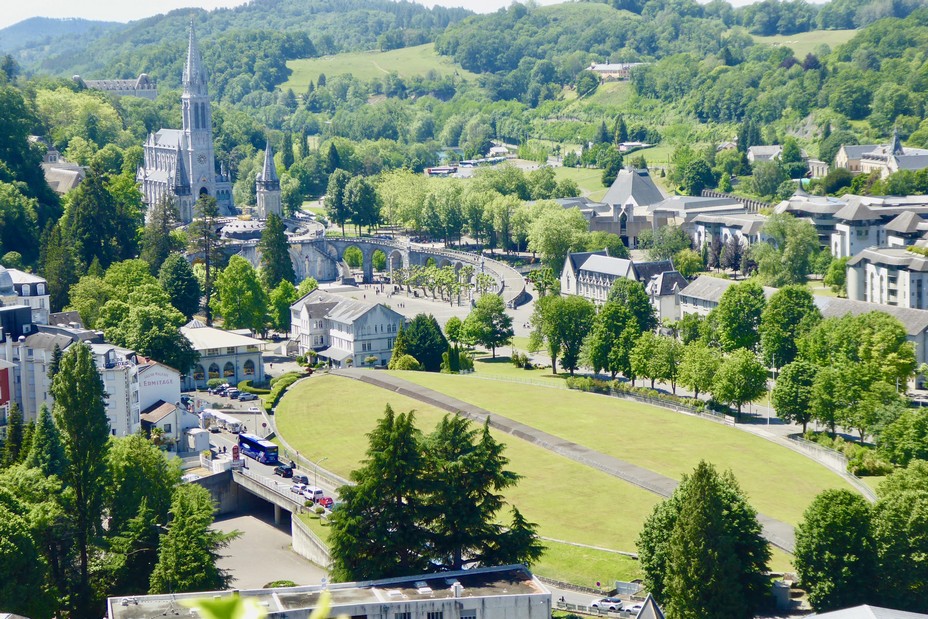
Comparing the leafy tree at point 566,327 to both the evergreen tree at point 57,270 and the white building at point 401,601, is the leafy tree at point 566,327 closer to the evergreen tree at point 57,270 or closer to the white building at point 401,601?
the evergreen tree at point 57,270

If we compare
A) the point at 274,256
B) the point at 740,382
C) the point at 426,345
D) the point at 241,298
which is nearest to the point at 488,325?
the point at 426,345

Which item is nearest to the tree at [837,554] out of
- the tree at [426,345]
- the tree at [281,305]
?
the tree at [426,345]

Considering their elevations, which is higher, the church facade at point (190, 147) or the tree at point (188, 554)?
the church facade at point (190, 147)

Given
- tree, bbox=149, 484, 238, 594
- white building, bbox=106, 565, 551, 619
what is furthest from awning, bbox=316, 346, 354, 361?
white building, bbox=106, 565, 551, 619

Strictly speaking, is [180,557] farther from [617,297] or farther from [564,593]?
[617,297]

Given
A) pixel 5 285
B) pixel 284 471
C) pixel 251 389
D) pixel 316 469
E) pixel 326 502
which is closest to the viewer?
pixel 326 502

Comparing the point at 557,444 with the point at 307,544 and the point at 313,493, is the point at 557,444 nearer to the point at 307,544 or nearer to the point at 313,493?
the point at 313,493
